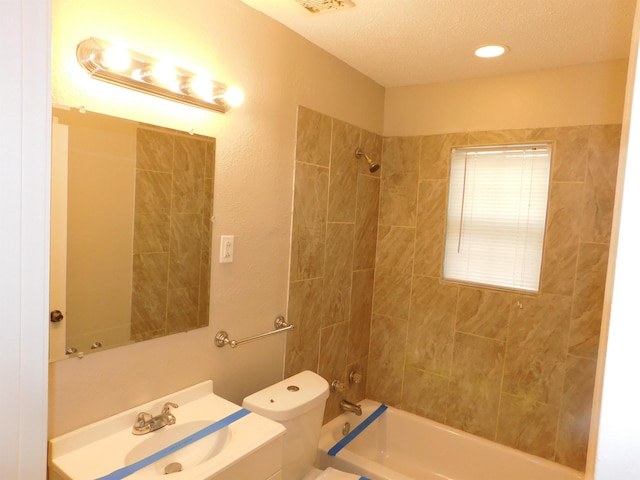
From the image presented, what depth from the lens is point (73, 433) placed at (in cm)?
128

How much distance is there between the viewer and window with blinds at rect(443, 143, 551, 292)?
92.1 inches

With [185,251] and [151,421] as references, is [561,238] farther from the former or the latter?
[151,421]

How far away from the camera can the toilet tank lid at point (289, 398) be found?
166 centimetres

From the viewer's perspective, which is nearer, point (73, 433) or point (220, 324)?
point (73, 433)

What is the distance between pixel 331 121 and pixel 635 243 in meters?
2.09

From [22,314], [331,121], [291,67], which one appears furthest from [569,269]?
[22,314]

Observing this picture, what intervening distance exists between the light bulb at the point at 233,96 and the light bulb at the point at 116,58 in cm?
40

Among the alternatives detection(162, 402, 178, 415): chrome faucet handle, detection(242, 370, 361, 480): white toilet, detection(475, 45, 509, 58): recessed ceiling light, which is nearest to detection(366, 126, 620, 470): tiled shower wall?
detection(475, 45, 509, 58): recessed ceiling light

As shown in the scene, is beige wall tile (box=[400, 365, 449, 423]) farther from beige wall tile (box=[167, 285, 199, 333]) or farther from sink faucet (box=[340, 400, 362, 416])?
beige wall tile (box=[167, 285, 199, 333])

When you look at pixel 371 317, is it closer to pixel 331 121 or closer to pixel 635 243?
pixel 331 121

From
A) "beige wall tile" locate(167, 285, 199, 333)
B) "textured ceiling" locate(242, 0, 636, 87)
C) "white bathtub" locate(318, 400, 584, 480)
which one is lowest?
"white bathtub" locate(318, 400, 584, 480)

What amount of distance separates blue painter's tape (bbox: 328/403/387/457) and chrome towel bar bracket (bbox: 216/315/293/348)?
0.81 m

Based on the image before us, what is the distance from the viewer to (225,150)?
5.52 feet

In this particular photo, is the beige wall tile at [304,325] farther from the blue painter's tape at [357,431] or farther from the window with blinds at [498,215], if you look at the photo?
the window with blinds at [498,215]
